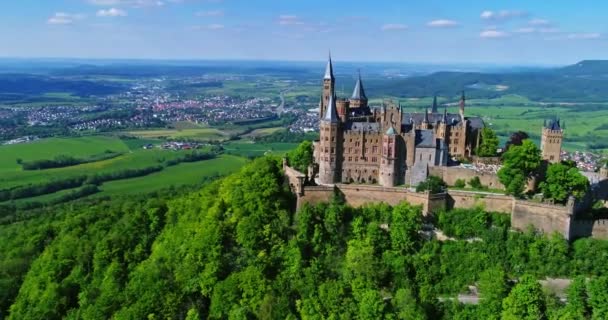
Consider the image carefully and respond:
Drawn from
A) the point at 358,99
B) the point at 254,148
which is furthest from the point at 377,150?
the point at 254,148

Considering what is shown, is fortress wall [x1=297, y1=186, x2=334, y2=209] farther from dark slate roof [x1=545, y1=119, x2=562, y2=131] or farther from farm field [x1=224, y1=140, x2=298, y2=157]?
farm field [x1=224, y1=140, x2=298, y2=157]

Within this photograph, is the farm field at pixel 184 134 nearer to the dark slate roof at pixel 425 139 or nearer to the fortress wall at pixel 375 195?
the dark slate roof at pixel 425 139

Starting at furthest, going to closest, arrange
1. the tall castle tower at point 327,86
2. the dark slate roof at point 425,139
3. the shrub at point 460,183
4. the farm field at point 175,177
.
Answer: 1. the farm field at point 175,177
2. the tall castle tower at point 327,86
3. the dark slate roof at point 425,139
4. the shrub at point 460,183

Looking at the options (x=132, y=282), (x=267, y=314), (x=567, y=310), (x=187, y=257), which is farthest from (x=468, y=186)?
(x=132, y=282)

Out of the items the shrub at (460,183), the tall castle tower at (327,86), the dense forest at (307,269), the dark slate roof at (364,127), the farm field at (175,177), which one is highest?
the tall castle tower at (327,86)

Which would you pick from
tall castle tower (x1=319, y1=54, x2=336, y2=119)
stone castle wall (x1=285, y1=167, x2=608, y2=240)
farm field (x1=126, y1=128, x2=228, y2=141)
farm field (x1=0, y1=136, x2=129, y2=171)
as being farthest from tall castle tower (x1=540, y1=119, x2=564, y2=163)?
farm field (x1=126, y1=128, x2=228, y2=141)

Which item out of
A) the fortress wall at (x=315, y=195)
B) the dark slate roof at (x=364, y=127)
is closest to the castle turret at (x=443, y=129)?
the dark slate roof at (x=364, y=127)

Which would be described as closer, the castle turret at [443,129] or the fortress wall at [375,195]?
the fortress wall at [375,195]
